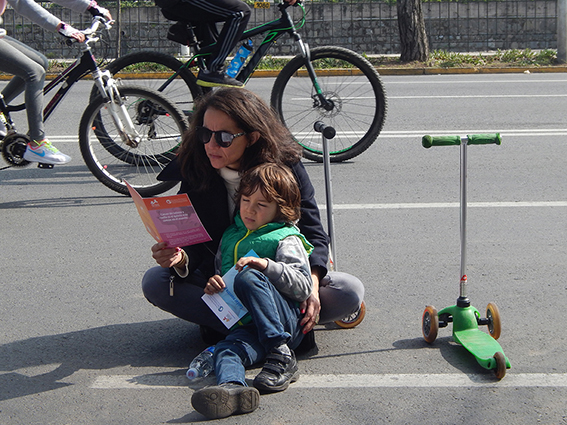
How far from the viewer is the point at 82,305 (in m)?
4.22

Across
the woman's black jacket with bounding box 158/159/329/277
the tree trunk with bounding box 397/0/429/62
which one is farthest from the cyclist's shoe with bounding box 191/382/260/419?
the tree trunk with bounding box 397/0/429/62

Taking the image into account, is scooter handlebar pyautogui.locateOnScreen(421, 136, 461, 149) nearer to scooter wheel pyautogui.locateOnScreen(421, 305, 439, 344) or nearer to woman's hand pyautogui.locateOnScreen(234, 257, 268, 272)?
scooter wheel pyautogui.locateOnScreen(421, 305, 439, 344)

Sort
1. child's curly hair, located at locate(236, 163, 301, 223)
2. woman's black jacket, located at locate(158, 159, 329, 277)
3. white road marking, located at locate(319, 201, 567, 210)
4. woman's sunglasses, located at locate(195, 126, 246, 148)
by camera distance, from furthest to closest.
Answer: white road marking, located at locate(319, 201, 567, 210) → woman's black jacket, located at locate(158, 159, 329, 277) → woman's sunglasses, located at locate(195, 126, 246, 148) → child's curly hair, located at locate(236, 163, 301, 223)

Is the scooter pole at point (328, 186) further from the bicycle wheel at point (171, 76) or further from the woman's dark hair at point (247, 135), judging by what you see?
the bicycle wheel at point (171, 76)

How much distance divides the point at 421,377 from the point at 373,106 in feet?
14.1

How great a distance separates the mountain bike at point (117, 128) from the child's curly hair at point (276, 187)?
2.87 metres

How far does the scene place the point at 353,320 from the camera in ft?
12.6

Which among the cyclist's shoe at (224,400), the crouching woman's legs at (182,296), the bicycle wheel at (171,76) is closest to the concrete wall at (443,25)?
the bicycle wheel at (171,76)

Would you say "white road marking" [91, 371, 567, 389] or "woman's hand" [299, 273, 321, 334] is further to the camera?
"woman's hand" [299, 273, 321, 334]

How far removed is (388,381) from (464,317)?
50 centimetres

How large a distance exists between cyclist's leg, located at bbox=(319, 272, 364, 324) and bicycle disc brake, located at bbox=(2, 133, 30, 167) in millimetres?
3370

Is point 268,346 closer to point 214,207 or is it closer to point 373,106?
point 214,207

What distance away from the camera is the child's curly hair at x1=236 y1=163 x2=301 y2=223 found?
3344 millimetres

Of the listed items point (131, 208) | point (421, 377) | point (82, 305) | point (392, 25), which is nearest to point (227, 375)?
point (421, 377)
